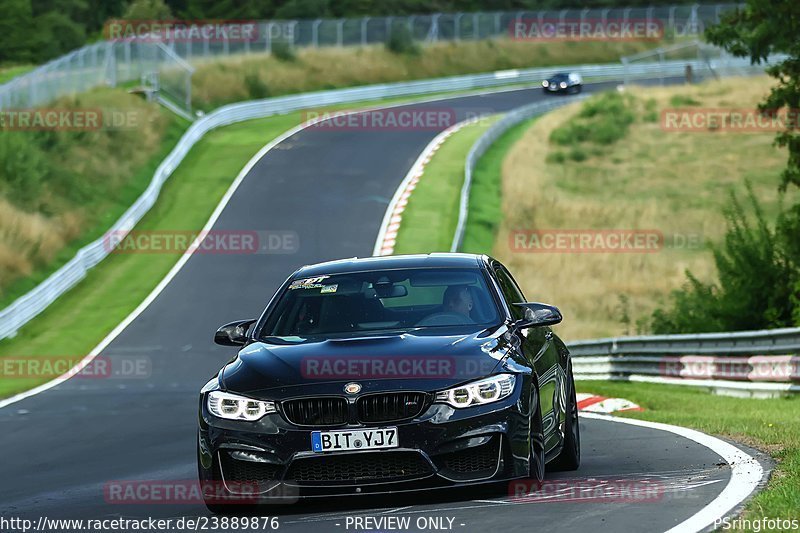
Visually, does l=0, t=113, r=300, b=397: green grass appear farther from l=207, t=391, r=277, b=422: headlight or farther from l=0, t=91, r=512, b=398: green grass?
l=207, t=391, r=277, b=422: headlight

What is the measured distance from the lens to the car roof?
9.43 metres

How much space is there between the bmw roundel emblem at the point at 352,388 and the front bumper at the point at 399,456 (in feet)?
0.62

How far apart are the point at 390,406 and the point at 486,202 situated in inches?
1342

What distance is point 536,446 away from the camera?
811 cm

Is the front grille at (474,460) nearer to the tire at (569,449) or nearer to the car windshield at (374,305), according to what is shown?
the car windshield at (374,305)

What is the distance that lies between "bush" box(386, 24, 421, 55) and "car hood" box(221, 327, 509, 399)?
67688 millimetres

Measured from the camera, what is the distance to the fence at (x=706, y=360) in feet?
58.1

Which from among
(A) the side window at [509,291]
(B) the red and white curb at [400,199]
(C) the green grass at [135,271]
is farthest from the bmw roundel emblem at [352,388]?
(B) the red and white curb at [400,199]

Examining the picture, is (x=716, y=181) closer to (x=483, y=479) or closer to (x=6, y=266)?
(x=6, y=266)

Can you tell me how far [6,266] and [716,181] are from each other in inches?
983

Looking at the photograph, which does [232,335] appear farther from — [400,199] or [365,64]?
[365,64]

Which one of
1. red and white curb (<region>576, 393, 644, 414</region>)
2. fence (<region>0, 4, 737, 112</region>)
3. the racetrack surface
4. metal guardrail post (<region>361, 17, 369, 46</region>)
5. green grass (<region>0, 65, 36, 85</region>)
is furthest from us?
metal guardrail post (<region>361, 17, 369, 46</region>)

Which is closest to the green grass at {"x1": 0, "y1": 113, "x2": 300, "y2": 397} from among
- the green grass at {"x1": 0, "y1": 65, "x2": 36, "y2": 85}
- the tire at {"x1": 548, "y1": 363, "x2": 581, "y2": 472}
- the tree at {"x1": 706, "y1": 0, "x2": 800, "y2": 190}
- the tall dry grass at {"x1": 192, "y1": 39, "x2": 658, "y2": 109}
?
the tall dry grass at {"x1": 192, "y1": 39, "x2": 658, "y2": 109}

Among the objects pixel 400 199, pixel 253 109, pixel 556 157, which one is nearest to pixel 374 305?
pixel 400 199
